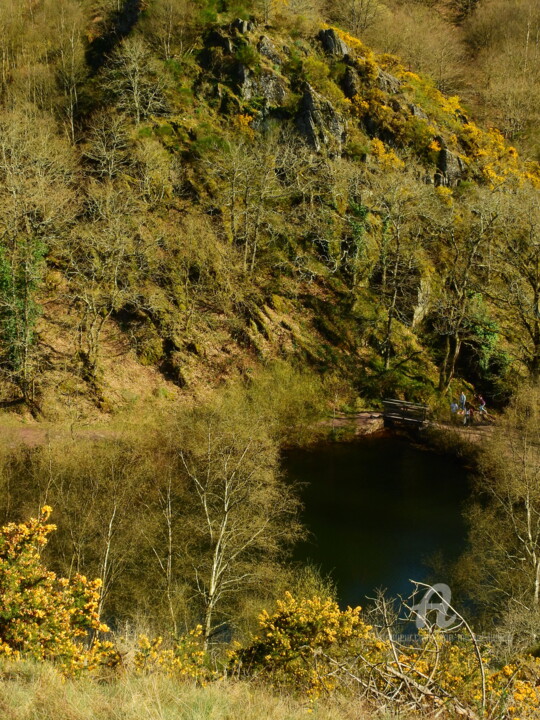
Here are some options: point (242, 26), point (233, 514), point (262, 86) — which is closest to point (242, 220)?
point (262, 86)

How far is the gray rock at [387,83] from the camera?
2062 inches

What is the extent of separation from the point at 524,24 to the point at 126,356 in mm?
79060

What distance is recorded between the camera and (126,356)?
34.6m

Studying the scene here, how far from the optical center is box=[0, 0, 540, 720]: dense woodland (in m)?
14.7

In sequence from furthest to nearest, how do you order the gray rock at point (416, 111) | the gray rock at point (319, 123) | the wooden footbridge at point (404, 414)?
the gray rock at point (416, 111) < the gray rock at point (319, 123) < the wooden footbridge at point (404, 414)

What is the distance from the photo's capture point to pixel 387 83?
52.8m

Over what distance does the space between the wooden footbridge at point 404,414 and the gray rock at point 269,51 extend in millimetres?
35450

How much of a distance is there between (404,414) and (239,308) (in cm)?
1361

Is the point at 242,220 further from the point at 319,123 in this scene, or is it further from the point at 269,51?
the point at 269,51

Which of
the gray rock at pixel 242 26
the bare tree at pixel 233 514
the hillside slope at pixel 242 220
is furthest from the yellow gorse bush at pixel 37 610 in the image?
the gray rock at pixel 242 26

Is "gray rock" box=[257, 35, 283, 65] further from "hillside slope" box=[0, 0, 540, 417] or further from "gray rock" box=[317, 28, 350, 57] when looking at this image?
"gray rock" box=[317, 28, 350, 57]

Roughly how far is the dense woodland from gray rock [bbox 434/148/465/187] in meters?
0.21

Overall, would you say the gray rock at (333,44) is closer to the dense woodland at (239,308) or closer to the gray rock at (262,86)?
the dense woodland at (239,308)

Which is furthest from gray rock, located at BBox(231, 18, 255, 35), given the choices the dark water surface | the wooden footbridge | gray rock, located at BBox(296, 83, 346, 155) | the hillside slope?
the dark water surface
